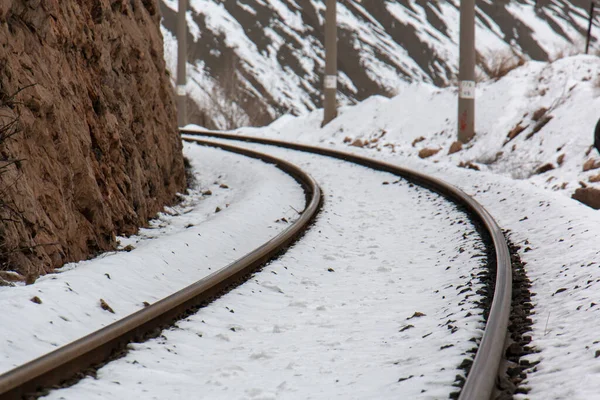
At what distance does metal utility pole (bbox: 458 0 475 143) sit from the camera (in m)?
17.9

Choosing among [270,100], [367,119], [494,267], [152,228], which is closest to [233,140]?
[367,119]

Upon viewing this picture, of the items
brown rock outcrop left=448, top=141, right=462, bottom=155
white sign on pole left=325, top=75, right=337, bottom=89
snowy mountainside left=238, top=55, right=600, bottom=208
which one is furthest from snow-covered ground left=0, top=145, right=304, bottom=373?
white sign on pole left=325, top=75, right=337, bottom=89

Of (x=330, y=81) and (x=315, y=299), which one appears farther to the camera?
(x=330, y=81)

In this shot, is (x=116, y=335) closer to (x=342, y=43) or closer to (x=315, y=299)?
(x=315, y=299)

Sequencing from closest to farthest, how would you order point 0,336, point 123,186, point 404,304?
point 0,336 → point 404,304 → point 123,186

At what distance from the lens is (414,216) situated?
1059cm

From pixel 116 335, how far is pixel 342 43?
5578 cm

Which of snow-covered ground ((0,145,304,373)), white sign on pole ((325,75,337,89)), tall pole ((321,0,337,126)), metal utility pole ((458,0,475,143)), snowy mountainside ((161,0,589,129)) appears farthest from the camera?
snowy mountainside ((161,0,589,129))

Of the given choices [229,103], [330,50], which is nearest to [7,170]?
[330,50]

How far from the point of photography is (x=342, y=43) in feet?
192

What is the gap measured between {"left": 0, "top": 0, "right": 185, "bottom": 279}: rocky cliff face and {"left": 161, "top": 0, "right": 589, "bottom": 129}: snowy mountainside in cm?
3602

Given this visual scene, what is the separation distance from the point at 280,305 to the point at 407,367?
5.86 ft

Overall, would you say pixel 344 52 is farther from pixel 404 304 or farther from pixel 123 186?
pixel 404 304

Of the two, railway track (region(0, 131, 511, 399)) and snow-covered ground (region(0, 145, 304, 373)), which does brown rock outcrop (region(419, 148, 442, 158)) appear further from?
railway track (region(0, 131, 511, 399))
